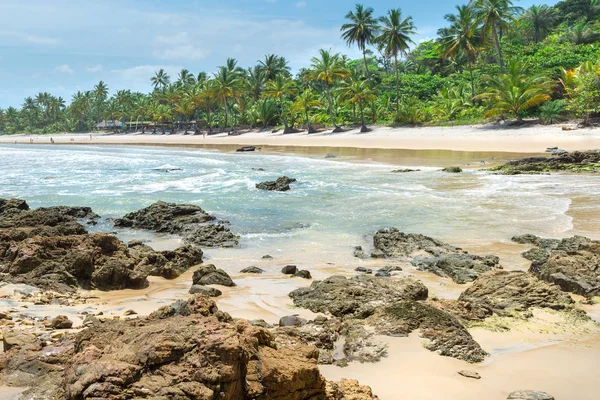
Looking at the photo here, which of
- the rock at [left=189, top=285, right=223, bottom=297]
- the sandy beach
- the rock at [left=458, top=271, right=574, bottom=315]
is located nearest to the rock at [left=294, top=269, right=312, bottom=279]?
the rock at [left=189, top=285, right=223, bottom=297]

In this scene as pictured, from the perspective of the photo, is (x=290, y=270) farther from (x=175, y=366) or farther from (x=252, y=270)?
(x=175, y=366)

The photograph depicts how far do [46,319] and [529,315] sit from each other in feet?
18.8

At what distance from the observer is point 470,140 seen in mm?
39375

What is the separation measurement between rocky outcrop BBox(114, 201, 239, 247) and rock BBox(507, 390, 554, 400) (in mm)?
8257

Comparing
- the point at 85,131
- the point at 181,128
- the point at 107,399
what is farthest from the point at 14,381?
the point at 85,131

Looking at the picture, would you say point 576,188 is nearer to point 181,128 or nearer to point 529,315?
point 529,315

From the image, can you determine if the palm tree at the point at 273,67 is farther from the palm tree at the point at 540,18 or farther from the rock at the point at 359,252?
the rock at the point at 359,252

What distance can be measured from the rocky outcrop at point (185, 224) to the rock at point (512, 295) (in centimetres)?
636

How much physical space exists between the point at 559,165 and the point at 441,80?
41660mm

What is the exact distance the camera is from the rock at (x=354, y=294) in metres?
6.07

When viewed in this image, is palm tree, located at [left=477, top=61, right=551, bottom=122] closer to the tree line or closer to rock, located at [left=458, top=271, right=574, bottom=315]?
the tree line

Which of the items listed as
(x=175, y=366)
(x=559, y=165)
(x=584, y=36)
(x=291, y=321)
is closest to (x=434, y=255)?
(x=291, y=321)

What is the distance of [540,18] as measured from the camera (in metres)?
66.3

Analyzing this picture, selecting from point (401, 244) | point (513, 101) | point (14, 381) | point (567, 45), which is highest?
point (567, 45)
